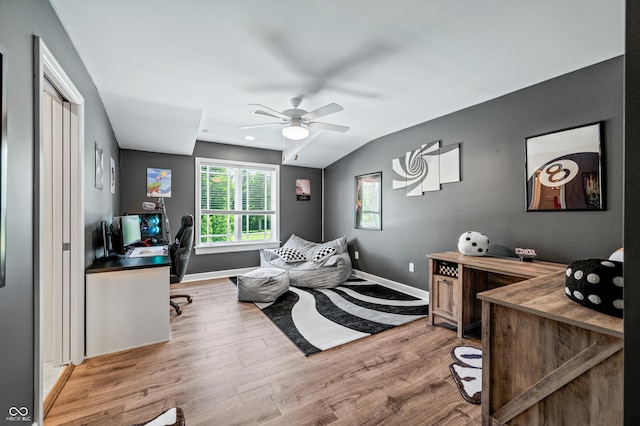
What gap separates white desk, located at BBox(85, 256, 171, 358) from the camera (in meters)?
2.13

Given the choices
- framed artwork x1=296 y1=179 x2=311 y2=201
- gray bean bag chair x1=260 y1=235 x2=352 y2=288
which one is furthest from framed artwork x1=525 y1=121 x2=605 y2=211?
framed artwork x1=296 y1=179 x2=311 y2=201

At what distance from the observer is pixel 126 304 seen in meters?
2.25

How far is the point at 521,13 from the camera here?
1600 mm

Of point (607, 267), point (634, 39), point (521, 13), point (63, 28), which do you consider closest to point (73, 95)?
point (63, 28)

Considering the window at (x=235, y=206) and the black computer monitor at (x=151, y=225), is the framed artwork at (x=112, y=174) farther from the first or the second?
the window at (x=235, y=206)

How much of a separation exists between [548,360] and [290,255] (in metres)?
3.83

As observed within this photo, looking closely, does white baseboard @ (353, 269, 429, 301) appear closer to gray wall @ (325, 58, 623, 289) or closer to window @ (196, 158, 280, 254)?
gray wall @ (325, 58, 623, 289)

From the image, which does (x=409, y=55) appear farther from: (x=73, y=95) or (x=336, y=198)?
(x=336, y=198)

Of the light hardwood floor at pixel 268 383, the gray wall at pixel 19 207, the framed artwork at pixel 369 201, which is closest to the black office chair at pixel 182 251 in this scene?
the light hardwood floor at pixel 268 383

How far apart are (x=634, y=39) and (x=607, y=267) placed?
0.88 m

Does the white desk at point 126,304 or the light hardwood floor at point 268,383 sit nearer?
the light hardwood floor at point 268,383

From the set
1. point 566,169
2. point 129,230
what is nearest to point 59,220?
point 129,230

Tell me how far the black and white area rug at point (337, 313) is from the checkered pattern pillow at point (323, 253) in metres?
0.62

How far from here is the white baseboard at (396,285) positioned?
3.52m
